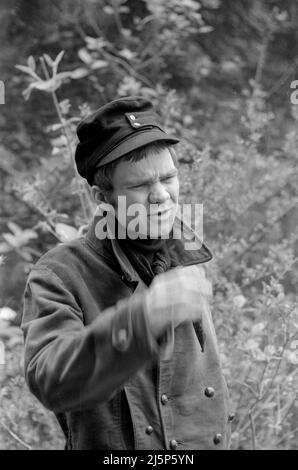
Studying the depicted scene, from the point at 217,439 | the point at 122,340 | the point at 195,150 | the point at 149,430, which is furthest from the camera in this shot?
the point at 195,150

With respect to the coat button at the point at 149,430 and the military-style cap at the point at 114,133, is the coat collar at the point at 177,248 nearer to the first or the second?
the military-style cap at the point at 114,133

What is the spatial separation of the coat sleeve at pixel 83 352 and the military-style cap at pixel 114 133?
1.38 ft

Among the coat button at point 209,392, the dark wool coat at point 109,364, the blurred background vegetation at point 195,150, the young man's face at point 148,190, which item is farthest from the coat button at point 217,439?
the blurred background vegetation at point 195,150

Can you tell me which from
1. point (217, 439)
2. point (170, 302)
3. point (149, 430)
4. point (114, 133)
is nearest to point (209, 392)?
point (217, 439)

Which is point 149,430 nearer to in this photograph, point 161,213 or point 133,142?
point 161,213

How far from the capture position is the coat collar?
192cm

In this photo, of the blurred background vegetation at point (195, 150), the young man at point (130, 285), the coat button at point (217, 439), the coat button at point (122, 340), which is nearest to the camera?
the coat button at point (122, 340)

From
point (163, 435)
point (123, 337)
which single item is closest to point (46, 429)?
point (163, 435)

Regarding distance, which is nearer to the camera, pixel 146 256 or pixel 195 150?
pixel 146 256

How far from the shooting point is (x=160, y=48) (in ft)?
15.4

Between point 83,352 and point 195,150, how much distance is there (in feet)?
6.21

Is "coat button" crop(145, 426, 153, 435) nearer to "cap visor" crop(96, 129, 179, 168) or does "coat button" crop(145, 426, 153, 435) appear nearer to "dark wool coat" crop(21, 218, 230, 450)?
"dark wool coat" crop(21, 218, 230, 450)

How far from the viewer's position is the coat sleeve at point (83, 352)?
1476mm

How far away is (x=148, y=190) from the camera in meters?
1.91
